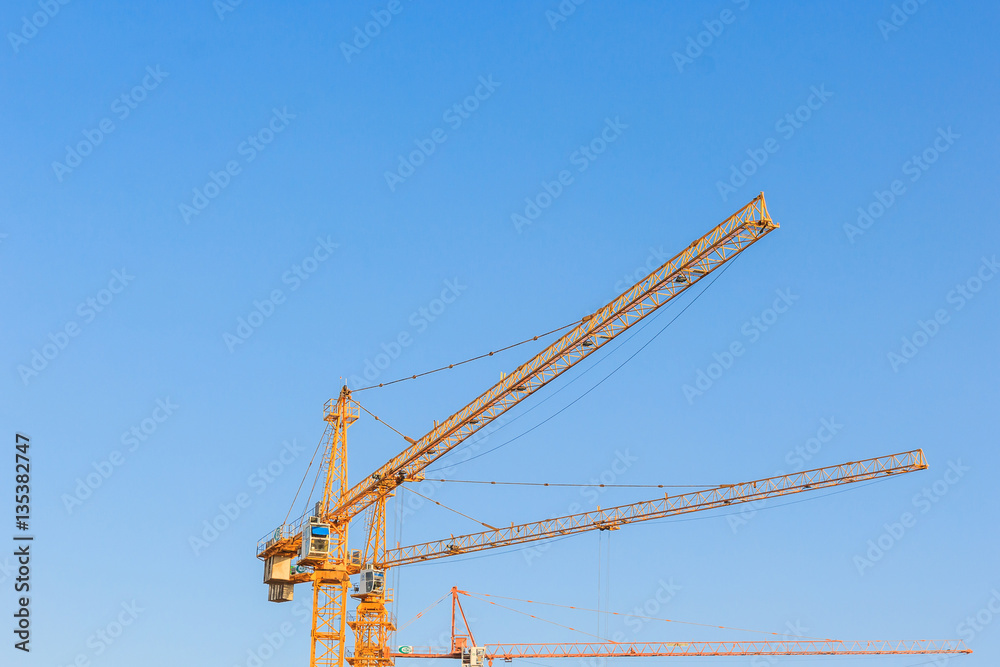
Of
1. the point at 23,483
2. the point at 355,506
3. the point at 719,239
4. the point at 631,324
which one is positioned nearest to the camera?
the point at 23,483

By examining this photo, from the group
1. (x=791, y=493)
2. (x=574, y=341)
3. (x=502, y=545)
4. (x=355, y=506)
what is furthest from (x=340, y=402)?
(x=791, y=493)

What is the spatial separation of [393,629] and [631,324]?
1622 inches

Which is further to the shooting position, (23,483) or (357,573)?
(357,573)

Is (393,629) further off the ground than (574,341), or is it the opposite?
(574,341)

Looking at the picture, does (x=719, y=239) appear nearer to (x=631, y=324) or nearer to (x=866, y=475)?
(x=631, y=324)

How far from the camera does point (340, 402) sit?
120938mm

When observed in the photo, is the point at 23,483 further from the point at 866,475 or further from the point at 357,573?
the point at 866,475

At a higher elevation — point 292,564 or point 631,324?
point 631,324

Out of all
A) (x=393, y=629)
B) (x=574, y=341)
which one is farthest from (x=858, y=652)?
(x=574, y=341)

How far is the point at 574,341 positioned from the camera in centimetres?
9594

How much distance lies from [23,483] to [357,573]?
61.1m

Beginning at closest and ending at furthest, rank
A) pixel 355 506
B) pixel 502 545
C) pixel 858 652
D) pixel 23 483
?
1. pixel 23 483
2. pixel 355 506
3. pixel 502 545
4. pixel 858 652

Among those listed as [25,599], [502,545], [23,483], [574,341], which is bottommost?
[25,599]

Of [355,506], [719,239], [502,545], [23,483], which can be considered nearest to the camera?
[23,483]
